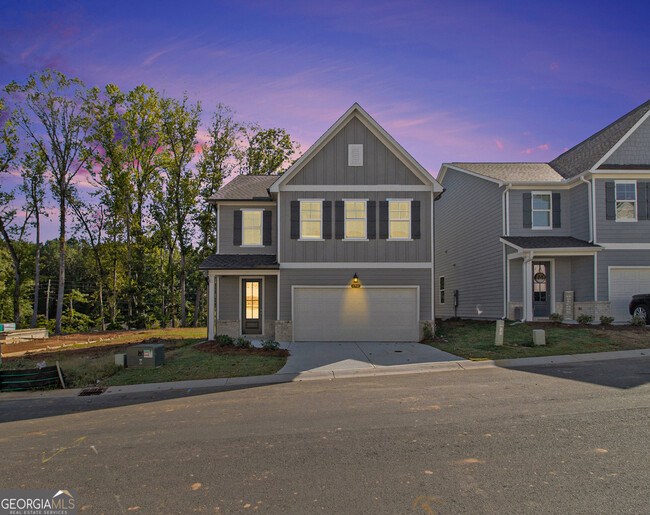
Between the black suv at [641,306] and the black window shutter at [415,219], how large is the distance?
877cm

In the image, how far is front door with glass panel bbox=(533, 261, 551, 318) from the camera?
1958 centimetres

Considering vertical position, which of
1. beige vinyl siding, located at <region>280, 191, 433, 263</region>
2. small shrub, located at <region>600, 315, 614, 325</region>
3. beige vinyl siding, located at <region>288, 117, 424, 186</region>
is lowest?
small shrub, located at <region>600, 315, 614, 325</region>

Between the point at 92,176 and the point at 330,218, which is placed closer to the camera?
the point at 330,218

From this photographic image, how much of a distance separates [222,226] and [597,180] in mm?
15804

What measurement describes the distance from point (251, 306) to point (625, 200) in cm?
1617

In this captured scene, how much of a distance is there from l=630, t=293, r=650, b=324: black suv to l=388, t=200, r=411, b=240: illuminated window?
9.19 metres

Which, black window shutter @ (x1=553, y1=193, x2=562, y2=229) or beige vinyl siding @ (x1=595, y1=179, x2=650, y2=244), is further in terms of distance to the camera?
black window shutter @ (x1=553, y1=193, x2=562, y2=229)

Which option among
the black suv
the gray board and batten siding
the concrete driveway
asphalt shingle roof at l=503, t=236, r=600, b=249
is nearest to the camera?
the concrete driveway

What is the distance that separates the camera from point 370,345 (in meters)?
16.0

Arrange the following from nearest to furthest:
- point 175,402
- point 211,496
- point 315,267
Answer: point 211,496
point 175,402
point 315,267

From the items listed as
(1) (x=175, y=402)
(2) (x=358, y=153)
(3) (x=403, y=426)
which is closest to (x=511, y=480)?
(3) (x=403, y=426)

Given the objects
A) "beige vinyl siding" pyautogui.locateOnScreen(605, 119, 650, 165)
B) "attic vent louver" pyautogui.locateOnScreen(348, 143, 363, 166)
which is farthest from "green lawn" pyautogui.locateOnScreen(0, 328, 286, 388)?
"beige vinyl siding" pyautogui.locateOnScreen(605, 119, 650, 165)

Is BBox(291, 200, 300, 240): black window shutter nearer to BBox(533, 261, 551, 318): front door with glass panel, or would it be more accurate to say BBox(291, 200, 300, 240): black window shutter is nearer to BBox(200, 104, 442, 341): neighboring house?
BBox(200, 104, 442, 341): neighboring house

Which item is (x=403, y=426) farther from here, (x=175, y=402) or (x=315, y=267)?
(x=315, y=267)
